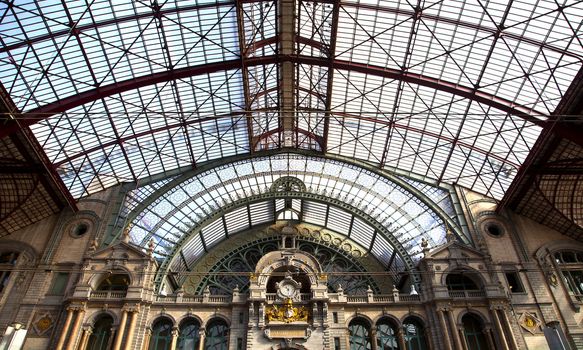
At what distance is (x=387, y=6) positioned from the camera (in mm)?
37469

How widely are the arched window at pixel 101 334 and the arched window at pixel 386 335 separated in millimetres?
24670

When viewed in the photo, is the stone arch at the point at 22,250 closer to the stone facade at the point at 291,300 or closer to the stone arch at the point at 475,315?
the stone facade at the point at 291,300

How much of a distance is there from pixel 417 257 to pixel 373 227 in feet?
18.8

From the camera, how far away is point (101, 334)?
39625mm

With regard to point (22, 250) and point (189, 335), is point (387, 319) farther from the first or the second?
point (22, 250)

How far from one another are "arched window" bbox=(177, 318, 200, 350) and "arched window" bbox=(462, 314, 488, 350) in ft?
81.4

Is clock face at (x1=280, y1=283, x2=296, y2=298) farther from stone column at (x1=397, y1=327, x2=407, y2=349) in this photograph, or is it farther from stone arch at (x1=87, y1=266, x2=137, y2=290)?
stone arch at (x1=87, y1=266, x2=137, y2=290)

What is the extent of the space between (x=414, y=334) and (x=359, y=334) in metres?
5.11

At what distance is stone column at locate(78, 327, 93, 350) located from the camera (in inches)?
1494

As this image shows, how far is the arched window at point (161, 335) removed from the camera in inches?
1571

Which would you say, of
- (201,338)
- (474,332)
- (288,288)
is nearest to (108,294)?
(201,338)

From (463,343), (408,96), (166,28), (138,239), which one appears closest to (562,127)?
(408,96)

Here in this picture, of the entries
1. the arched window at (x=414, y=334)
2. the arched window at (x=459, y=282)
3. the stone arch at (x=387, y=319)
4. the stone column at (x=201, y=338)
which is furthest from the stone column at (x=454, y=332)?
the stone column at (x=201, y=338)

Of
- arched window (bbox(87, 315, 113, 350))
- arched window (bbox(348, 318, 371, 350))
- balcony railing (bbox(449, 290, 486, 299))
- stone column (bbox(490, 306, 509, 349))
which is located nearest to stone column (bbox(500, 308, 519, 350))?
stone column (bbox(490, 306, 509, 349))
